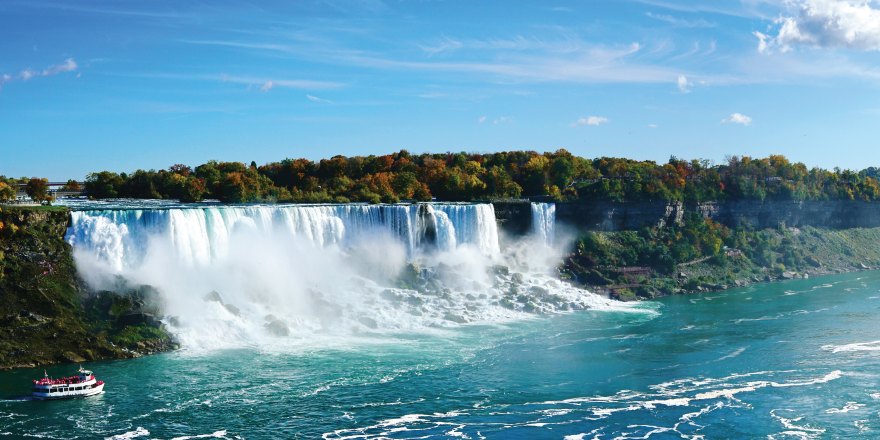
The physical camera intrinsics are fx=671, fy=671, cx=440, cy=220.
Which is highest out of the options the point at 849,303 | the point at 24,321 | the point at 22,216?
the point at 22,216

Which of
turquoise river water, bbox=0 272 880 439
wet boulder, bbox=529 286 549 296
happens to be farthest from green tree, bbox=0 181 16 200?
wet boulder, bbox=529 286 549 296

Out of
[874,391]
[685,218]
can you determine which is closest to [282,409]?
[874,391]

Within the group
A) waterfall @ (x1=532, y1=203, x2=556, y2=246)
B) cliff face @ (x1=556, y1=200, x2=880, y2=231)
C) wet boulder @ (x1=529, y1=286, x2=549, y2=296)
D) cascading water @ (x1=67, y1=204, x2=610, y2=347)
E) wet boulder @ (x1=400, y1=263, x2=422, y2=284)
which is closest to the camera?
cascading water @ (x1=67, y1=204, x2=610, y2=347)

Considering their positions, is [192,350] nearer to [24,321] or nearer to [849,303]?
[24,321]

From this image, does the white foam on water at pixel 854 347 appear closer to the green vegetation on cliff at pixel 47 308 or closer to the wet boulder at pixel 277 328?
the wet boulder at pixel 277 328

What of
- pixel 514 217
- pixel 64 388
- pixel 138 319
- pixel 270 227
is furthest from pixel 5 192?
pixel 514 217

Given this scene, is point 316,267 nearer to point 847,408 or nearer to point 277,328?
point 277,328

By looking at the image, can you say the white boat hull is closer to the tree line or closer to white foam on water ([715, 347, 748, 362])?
white foam on water ([715, 347, 748, 362])
